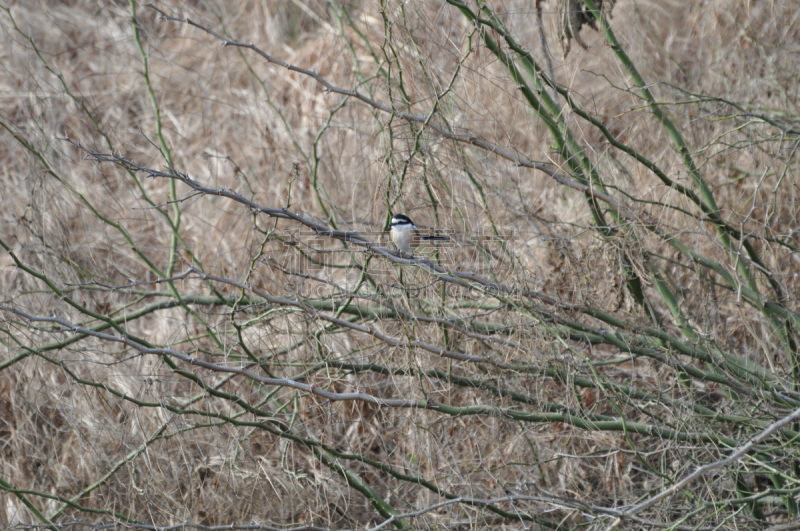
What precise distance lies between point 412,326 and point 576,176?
1.03m

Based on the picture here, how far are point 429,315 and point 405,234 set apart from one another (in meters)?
0.42

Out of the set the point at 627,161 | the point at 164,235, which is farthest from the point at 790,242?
the point at 164,235

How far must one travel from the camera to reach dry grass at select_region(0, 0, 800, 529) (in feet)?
10.1

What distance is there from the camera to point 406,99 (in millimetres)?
3191

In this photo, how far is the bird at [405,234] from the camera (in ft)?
11.1

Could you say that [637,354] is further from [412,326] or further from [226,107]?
[226,107]

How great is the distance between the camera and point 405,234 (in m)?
3.46

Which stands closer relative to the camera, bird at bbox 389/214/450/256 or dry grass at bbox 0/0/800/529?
dry grass at bbox 0/0/800/529

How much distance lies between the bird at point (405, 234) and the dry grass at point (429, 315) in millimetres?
91

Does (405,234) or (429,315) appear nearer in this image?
(429,315)

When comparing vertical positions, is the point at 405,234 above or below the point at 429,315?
above

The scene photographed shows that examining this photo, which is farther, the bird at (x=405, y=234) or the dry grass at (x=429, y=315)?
the bird at (x=405, y=234)

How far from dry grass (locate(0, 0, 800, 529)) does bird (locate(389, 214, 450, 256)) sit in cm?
9

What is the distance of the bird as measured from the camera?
340cm
